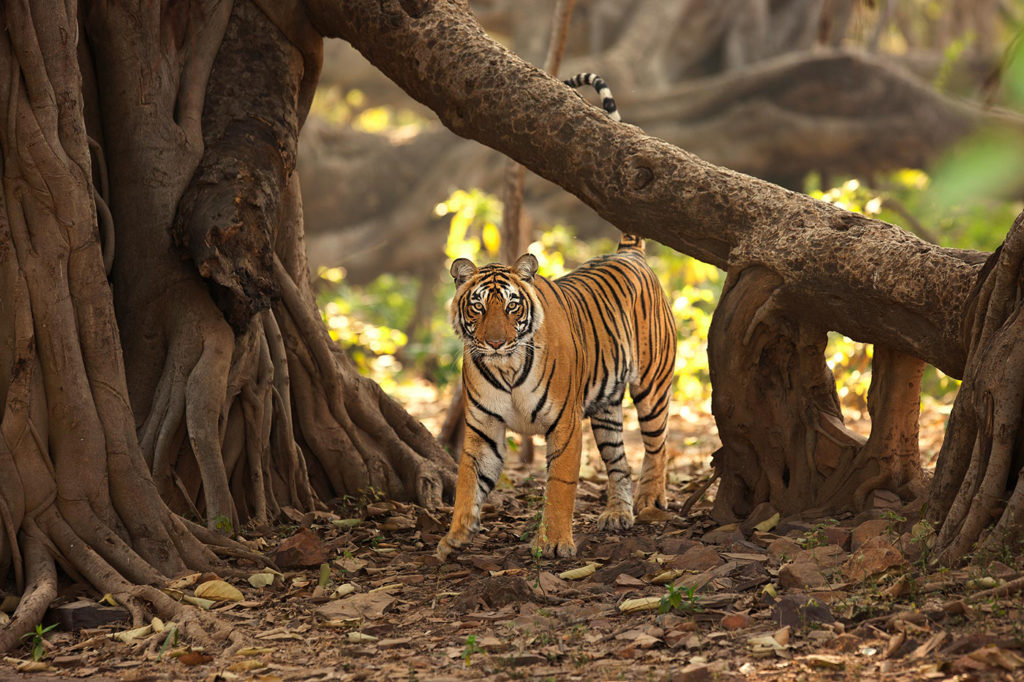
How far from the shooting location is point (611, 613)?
4.00 metres

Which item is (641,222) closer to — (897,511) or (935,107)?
(897,511)

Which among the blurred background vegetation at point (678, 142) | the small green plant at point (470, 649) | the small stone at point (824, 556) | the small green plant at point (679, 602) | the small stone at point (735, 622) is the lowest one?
the small green plant at point (470, 649)

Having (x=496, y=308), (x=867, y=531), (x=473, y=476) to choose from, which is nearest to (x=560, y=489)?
(x=473, y=476)

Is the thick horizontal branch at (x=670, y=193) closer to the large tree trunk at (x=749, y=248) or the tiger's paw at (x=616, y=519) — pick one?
the large tree trunk at (x=749, y=248)

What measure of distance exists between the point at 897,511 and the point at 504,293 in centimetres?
197

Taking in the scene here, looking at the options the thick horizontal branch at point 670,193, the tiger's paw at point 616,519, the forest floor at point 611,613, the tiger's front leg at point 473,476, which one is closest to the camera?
the forest floor at point 611,613

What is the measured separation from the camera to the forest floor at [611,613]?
11.1ft

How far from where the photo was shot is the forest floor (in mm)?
3381

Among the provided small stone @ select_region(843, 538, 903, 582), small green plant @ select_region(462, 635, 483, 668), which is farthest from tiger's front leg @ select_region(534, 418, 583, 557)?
small stone @ select_region(843, 538, 903, 582)

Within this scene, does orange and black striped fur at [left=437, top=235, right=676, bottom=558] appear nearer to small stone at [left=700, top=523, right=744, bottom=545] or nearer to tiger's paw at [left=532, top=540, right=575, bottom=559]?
tiger's paw at [left=532, top=540, right=575, bottom=559]

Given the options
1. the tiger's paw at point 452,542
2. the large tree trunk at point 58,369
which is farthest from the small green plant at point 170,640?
the tiger's paw at point 452,542

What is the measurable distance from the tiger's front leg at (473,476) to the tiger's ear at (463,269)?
64 cm

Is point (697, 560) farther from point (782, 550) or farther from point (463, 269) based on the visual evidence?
point (463, 269)

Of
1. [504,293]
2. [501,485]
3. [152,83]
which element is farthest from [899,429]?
[152,83]
